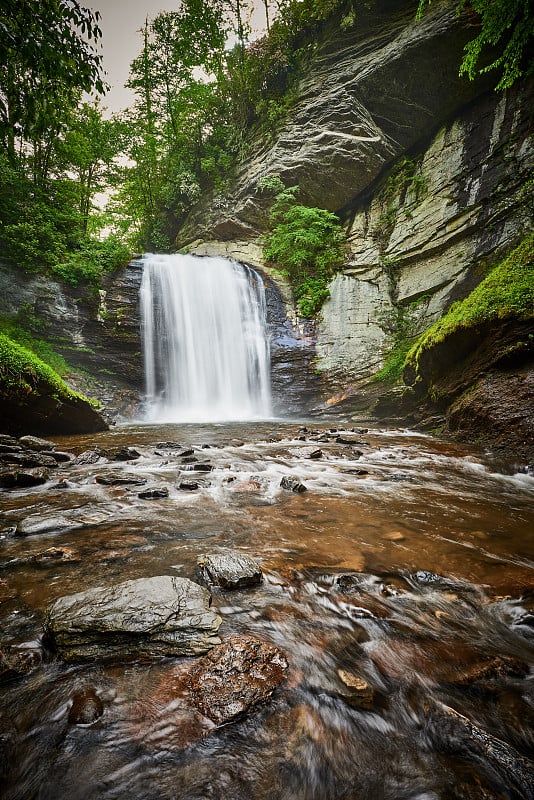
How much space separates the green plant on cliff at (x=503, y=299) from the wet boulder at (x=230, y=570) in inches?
242

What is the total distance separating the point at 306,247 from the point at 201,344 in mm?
6614

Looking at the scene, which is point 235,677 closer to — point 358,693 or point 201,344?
point 358,693

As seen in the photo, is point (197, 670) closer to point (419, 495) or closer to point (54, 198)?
point (419, 495)

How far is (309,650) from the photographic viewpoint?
1.35 metres

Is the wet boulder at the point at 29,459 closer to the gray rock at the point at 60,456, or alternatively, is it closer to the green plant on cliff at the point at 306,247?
the gray rock at the point at 60,456

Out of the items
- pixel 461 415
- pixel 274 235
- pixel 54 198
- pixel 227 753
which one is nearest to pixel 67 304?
pixel 54 198

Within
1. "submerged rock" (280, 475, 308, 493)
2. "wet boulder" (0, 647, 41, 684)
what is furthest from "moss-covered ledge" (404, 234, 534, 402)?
"wet boulder" (0, 647, 41, 684)

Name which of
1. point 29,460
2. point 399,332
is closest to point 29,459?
point 29,460

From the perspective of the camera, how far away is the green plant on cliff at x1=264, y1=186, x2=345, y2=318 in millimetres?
14141

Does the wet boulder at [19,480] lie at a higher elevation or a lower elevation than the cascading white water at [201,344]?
lower

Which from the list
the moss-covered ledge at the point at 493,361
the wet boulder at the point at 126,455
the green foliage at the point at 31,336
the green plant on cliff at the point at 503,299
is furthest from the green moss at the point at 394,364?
the green foliage at the point at 31,336

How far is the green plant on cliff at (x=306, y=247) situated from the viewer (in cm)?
1414

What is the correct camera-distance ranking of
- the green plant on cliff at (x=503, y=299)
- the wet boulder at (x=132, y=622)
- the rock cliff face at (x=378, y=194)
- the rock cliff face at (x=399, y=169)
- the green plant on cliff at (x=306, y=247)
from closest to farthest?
1. the wet boulder at (x=132, y=622)
2. the green plant on cliff at (x=503, y=299)
3. the rock cliff face at (x=399, y=169)
4. the rock cliff face at (x=378, y=194)
5. the green plant on cliff at (x=306, y=247)

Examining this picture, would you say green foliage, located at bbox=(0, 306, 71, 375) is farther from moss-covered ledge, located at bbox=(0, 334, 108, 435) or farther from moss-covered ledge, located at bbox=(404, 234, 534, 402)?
moss-covered ledge, located at bbox=(404, 234, 534, 402)
